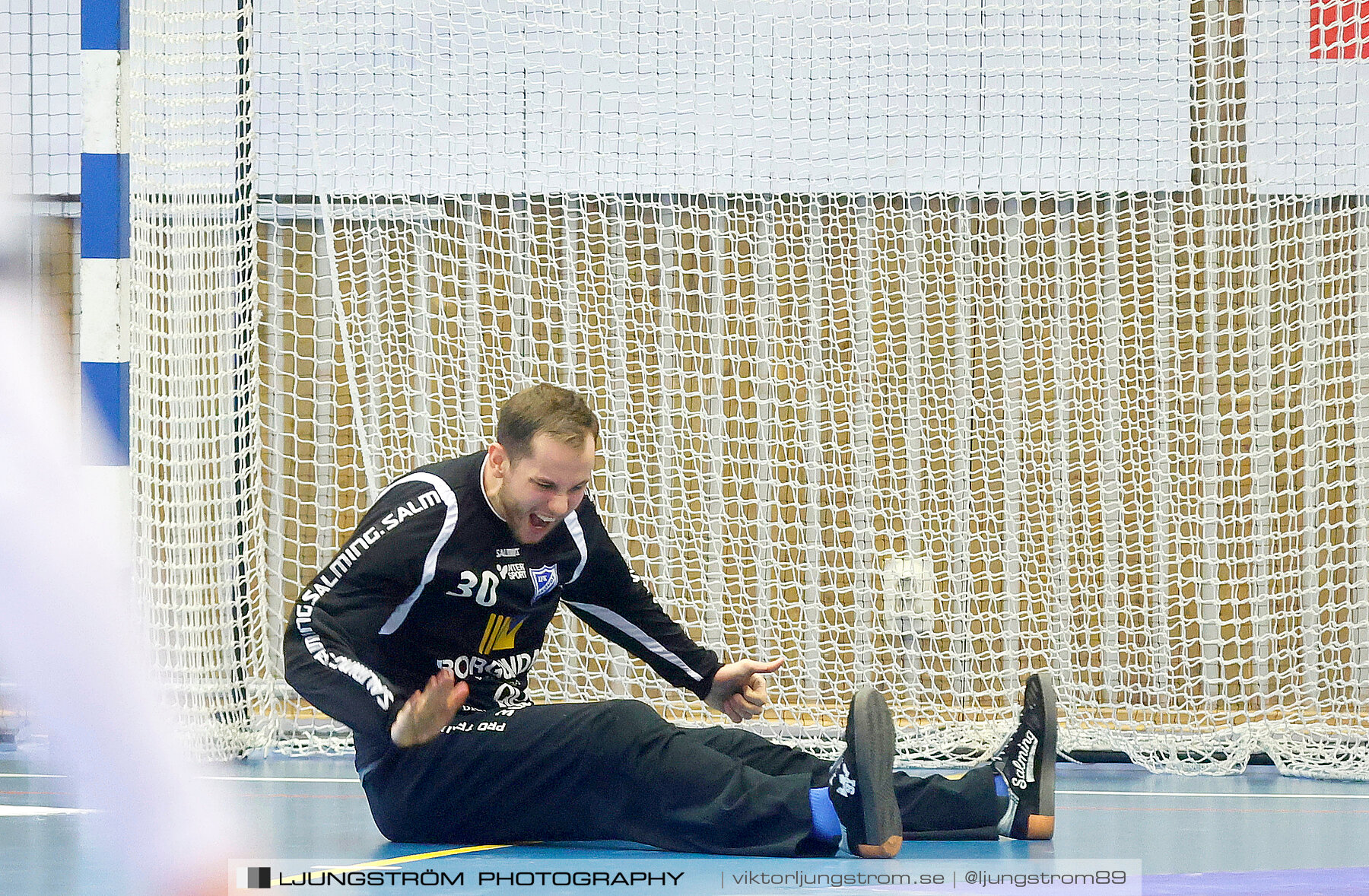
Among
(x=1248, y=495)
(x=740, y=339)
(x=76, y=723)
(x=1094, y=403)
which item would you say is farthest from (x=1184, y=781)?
(x=76, y=723)

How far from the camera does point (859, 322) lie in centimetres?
614

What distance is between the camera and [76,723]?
241cm

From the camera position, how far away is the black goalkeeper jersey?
10.2ft

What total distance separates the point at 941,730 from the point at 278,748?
2.65 meters

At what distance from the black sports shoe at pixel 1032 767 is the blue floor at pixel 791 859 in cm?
7

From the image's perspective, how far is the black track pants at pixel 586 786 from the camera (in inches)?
126

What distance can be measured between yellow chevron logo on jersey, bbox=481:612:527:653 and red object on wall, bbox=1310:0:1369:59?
4241 mm

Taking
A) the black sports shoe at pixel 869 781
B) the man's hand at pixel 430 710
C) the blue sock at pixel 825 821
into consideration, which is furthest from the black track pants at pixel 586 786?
the man's hand at pixel 430 710

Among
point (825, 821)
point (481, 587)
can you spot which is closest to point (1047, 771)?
point (825, 821)

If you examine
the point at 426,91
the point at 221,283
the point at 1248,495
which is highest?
the point at 426,91

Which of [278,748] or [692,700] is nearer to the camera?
[278,748]

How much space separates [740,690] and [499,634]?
2.07 ft

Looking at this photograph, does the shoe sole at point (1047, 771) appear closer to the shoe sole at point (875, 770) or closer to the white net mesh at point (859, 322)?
the shoe sole at point (875, 770)

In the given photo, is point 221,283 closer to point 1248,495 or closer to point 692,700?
point 692,700
